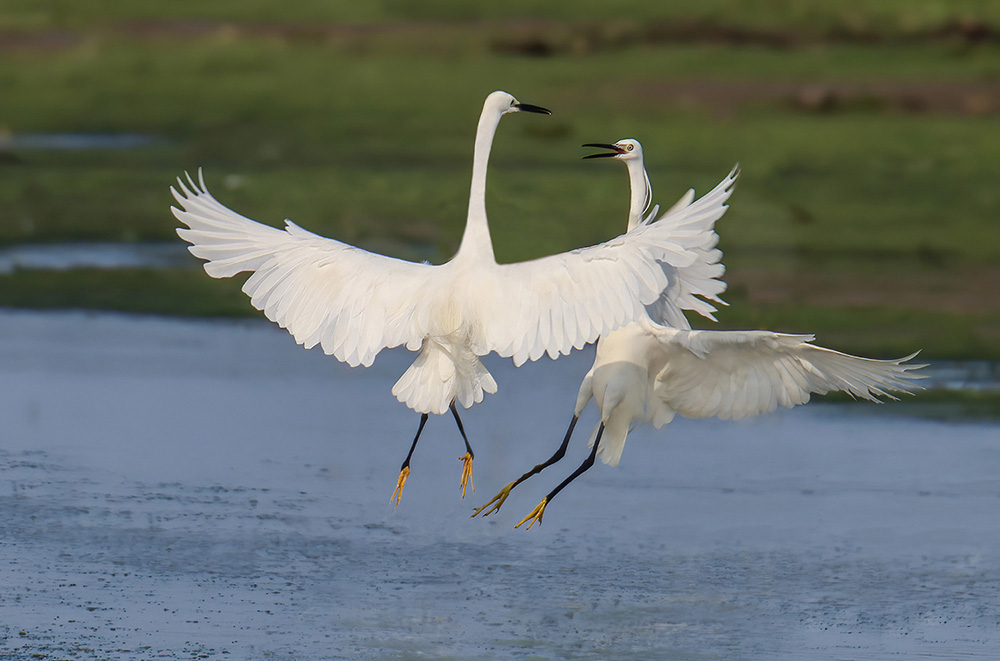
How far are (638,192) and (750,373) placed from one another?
48.9 inches

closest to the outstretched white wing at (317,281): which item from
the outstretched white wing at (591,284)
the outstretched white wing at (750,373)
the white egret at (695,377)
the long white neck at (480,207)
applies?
the long white neck at (480,207)

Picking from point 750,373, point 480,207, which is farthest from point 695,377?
point 480,207

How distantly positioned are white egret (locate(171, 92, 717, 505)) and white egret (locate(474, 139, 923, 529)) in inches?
17.5

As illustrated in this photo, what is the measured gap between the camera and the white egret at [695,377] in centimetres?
845

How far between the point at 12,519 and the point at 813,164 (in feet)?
52.0

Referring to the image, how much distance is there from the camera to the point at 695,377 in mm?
8828

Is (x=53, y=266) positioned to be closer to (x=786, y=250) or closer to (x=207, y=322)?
(x=207, y=322)

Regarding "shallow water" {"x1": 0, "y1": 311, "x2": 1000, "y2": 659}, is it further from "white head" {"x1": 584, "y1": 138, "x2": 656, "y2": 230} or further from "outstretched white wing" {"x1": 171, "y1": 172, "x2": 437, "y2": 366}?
"white head" {"x1": 584, "y1": 138, "x2": 656, "y2": 230}

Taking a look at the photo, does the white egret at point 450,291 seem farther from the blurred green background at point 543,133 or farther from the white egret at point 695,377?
the blurred green background at point 543,133

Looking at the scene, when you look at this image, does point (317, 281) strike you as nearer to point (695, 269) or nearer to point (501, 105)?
point (501, 105)

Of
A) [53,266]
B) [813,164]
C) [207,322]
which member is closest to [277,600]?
[207,322]

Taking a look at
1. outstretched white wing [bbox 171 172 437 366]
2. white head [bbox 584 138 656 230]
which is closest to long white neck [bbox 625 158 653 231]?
white head [bbox 584 138 656 230]

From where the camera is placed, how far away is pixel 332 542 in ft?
30.6

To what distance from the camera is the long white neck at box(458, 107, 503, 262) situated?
842cm
